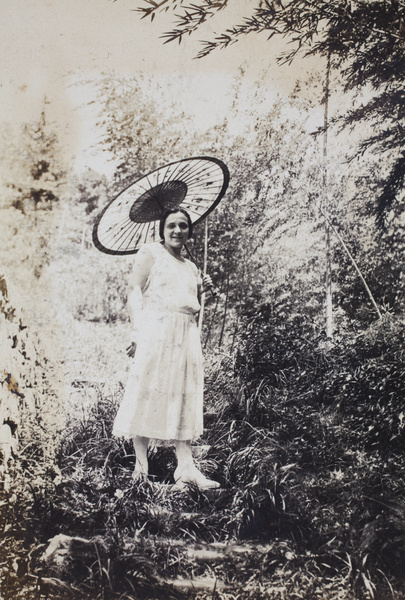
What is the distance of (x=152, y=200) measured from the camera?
7.72 feet

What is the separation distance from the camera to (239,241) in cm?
248

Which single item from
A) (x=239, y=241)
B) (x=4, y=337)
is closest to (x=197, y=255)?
(x=239, y=241)

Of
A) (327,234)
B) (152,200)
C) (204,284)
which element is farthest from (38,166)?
(327,234)

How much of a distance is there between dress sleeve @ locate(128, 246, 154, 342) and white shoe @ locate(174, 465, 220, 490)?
740mm

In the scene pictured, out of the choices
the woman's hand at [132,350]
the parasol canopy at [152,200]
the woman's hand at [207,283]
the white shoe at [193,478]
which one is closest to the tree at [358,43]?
the parasol canopy at [152,200]

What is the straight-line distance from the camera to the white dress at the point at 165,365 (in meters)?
2.26

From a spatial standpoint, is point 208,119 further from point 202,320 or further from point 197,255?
point 202,320

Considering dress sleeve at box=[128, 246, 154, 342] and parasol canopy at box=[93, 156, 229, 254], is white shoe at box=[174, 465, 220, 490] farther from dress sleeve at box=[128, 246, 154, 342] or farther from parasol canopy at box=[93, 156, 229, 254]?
parasol canopy at box=[93, 156, 229, 254]

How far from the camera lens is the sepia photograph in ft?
7.14

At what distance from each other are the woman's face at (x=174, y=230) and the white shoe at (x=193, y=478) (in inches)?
47.7

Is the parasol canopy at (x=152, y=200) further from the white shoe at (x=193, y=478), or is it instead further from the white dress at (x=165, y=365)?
the white shoe at (x=193, y=478)

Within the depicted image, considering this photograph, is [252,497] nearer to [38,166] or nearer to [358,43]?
[38,166]

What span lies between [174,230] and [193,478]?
4.44 ft

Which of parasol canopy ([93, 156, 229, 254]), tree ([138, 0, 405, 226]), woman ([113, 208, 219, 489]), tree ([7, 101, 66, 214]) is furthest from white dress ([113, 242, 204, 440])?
tree ([138, 0, 405, 226])
